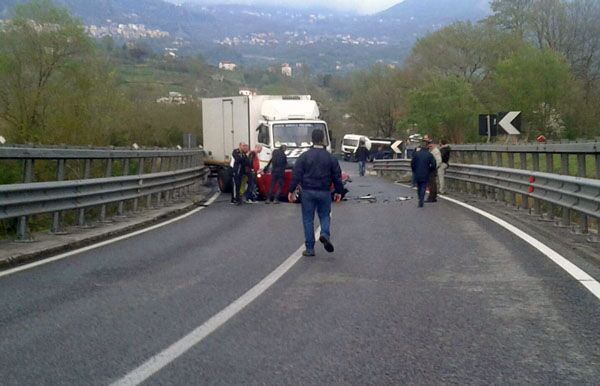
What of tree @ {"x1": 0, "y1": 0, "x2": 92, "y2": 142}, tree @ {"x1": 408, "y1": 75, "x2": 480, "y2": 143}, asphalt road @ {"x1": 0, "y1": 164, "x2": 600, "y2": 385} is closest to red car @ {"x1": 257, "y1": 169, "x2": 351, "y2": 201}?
asphalt road @ {"x1": 0, "y1": 164, "x2": 600, "y2": 385}

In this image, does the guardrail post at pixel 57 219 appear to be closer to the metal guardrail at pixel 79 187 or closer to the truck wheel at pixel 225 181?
the metal guardrail at pixel 79 187

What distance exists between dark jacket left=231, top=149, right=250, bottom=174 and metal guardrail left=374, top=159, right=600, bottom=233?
6.19 meters

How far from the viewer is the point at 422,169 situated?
20.4 meters

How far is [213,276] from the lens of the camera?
999 cm

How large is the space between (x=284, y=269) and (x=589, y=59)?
59.7 m

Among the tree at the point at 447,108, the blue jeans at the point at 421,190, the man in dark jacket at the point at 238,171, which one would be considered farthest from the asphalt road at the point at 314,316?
the tree at the point at 447,108

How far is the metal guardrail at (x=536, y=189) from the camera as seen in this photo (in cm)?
1225

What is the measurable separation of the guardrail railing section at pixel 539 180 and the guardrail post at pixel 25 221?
831 cm

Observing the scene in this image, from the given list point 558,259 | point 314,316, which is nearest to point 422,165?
point 558,259

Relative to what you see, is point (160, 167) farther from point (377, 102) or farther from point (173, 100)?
point (377, 102)

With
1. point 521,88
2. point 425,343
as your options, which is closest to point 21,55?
point 521,88

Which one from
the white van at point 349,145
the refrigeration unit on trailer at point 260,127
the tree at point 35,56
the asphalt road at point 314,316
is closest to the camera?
the asphalt road at point 314,316

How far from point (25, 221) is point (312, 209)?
14.4 ft

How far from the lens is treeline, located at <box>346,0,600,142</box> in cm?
5706
